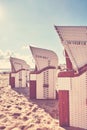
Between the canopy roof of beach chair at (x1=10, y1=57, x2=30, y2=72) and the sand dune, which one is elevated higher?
the canopy roof of beach chair at (x1=10, y1=57, x2=30, y2=72)

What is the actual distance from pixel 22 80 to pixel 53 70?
9084 mm

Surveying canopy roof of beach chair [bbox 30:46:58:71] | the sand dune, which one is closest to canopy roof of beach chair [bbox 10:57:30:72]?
canopy roof of beach chair [bbox 30:46:58:71]

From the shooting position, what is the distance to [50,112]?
9.66 meters

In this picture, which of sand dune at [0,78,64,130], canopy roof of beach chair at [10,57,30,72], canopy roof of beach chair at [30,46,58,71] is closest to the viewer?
sand dune at [0,78,64,130]

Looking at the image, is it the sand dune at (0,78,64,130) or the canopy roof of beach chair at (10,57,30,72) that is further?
the canopy roof of beach chair at (10,57,30,72)

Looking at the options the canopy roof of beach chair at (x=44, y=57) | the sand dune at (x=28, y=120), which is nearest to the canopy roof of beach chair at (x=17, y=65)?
the canopy roof of beach chair at (x=44, y=57)

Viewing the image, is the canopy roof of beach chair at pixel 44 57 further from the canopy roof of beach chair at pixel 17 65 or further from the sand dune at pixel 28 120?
the canopy roof of beach chair at pixel 17 65

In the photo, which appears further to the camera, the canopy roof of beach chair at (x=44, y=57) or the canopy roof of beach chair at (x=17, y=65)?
the canopy roof of beach chair at (x=17, y=65)

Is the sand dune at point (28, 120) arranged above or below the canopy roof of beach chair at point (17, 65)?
below

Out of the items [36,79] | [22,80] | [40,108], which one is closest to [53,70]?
[36,79]

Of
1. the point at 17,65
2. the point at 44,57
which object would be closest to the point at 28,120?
the point at 44,57

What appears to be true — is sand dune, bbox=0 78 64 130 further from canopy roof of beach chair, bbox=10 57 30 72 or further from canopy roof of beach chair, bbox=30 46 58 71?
canopy roof of beach chair, bbox=10 57 30 72

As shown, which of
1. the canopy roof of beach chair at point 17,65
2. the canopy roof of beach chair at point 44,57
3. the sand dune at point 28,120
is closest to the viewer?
the sand dune at point 28,120

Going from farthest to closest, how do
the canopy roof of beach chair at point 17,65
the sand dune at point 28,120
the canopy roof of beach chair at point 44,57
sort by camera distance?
the canopy roof of beach chair at point 17,65, the canopy roof of beach chair at point 44,57, the sand dune at point 28,120
